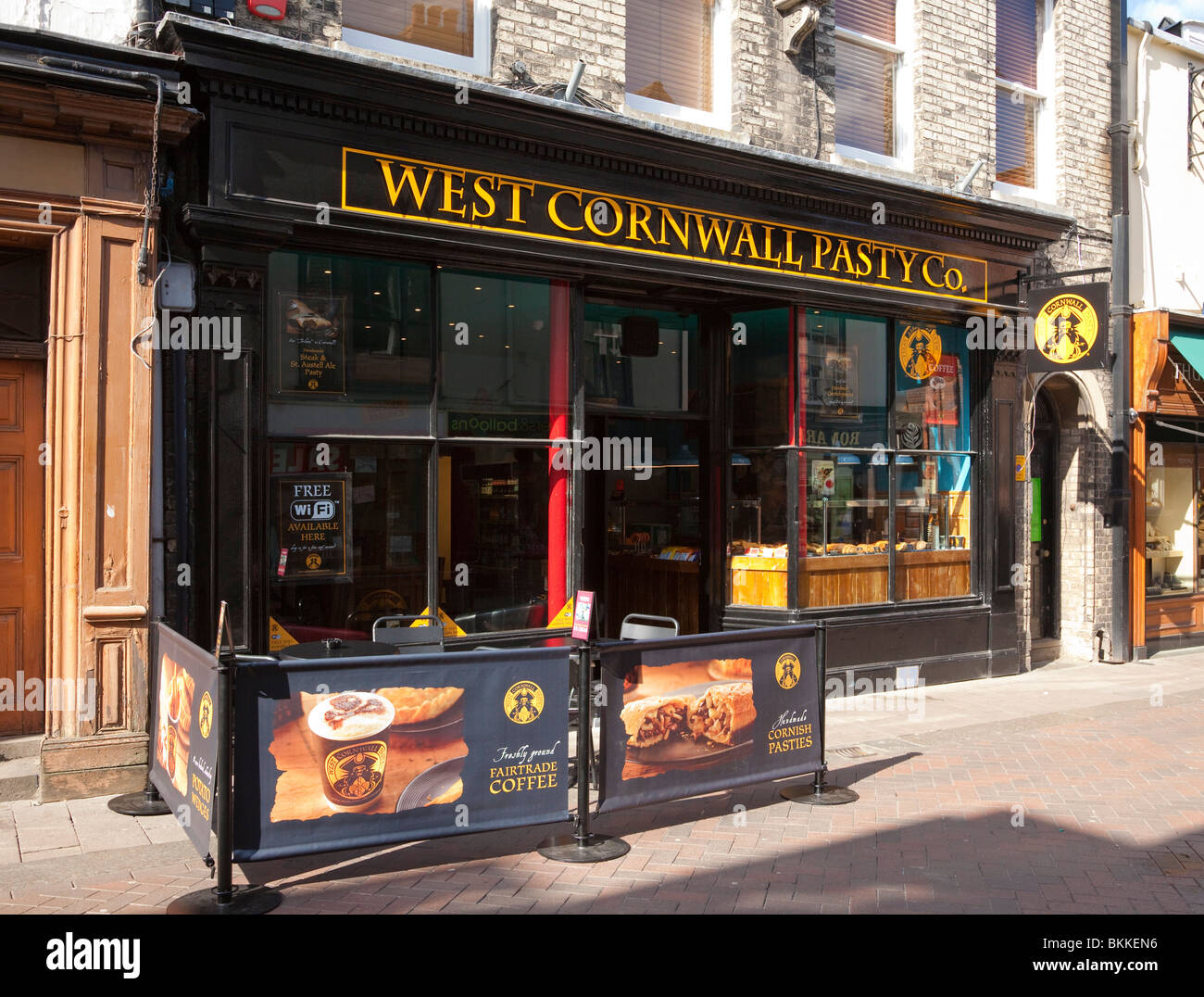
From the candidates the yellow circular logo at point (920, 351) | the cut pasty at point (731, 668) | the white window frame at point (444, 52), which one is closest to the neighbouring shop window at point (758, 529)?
the yellow circular logo at point (920, 351)

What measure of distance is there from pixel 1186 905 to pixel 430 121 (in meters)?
6.84

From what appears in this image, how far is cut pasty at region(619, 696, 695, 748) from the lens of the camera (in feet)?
18.7

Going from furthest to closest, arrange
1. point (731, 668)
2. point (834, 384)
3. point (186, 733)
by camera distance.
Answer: point (834, 384)
point (731, 668)
point (186, 733)

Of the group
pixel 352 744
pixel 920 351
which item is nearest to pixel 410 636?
pixel 352 744

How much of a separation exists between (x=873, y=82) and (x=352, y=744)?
359 inches

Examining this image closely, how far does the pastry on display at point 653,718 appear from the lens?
5.71 m

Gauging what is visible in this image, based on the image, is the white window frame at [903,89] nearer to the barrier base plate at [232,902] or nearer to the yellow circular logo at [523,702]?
the yellow circular logo at [523,702]

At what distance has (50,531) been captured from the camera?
22.1ft

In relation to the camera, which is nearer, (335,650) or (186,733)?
(186,733)

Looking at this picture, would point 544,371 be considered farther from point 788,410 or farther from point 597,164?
point 788,410

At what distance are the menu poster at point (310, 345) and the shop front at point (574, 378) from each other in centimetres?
2

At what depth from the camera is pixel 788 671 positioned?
6.43m

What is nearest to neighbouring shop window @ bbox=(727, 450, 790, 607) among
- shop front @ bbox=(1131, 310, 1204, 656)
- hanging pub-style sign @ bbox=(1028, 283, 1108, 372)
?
hanging pub-style sign @ bbox=(1028, 283, 1108, 372)

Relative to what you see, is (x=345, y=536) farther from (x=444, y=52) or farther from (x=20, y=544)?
(x=444, y=52)
